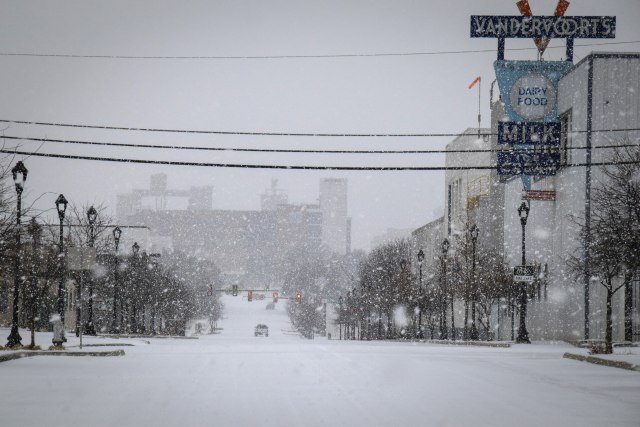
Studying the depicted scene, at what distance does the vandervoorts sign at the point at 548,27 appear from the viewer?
157ft

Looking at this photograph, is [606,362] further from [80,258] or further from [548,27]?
[548,27]

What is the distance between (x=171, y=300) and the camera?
7769cm

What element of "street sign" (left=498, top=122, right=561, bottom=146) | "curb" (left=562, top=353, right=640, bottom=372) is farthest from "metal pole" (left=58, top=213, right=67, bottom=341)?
"street sign" (left=498, top=122, right=561, bottom=146)

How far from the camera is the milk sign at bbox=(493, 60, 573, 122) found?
4681 cm

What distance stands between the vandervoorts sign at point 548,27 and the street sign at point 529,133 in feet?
19.2

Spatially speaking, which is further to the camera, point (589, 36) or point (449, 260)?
point (449, 260)

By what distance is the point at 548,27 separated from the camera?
48.0m

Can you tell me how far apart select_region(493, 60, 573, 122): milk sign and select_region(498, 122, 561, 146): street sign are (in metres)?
0.66

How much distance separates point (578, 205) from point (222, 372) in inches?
Result: 1284

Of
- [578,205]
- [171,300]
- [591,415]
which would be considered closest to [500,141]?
[578,205]

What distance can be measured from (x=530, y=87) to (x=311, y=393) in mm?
38429

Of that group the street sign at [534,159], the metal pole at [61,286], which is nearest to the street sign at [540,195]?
the street sign at [534,159]

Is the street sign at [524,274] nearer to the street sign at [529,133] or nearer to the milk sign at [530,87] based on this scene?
the street sign at [529,133]

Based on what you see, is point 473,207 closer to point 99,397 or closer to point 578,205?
point 578,205
